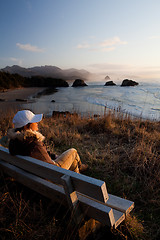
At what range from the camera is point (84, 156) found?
4.19 metres

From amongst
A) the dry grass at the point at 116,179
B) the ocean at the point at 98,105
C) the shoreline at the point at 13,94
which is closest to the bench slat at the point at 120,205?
the dry grass at the point at 116,179

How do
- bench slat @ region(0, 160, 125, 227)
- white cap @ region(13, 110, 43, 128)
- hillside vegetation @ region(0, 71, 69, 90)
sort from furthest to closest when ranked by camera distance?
hillside vegetation @ region(0, 71, 69, 90) → white cap @ region(13, 110, 43, 128) → bench slat @ region(0, 160, 125, 227)

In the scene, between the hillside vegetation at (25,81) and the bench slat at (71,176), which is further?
the hillside vegetation at (25,81)

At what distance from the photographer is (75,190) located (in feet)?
4.67

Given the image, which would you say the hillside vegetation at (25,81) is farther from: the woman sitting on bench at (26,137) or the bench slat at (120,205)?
the bench slat at (120,205)

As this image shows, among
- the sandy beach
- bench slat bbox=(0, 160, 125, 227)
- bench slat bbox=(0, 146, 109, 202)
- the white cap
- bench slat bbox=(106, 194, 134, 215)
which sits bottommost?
the sandy beach

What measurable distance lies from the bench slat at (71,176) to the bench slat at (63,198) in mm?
241

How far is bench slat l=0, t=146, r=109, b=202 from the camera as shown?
4.03 ft

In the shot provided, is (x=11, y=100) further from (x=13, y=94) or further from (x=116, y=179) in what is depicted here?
(x=116, y=179)

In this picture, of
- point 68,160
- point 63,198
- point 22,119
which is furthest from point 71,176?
point 68,160

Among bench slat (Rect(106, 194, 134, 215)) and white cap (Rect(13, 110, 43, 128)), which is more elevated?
white cap (Rect(13, 110, 43, 128))

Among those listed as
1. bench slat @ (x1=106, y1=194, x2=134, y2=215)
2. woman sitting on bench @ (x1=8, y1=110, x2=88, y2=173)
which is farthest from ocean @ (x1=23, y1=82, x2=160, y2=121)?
bench slat @ (x1=106, y1=194, x2=134, y2=215)

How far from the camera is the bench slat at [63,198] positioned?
57.4 inches

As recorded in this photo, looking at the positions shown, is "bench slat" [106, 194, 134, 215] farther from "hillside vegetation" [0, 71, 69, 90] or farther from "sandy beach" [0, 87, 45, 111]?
"hillside vegetation" [0, 71, 69, 90]
